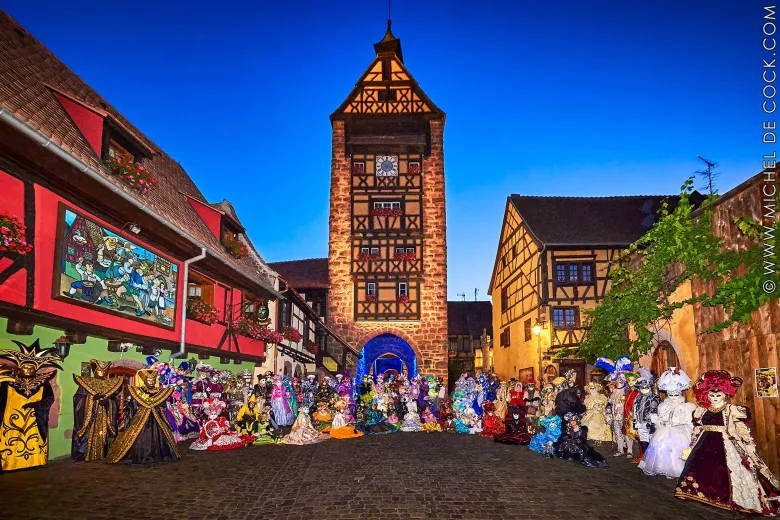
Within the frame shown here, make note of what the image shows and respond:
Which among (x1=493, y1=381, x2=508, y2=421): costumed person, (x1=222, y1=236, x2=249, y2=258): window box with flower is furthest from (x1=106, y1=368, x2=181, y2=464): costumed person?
(x1=493, y1=381, x2=508, y2=421): costumed person

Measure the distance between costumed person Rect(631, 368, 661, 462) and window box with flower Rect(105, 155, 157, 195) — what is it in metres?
9.38

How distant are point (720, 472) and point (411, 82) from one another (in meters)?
25.2

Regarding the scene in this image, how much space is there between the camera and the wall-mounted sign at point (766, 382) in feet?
24.6

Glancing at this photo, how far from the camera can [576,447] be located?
9.90 meters

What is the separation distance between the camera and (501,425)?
1446 cm

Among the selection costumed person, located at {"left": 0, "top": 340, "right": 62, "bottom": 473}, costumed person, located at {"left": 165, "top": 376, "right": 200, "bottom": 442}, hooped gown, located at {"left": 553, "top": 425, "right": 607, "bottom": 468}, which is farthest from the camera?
costumed person, located at {"left": 165, "top": 376, "right": 200, "bottom": 442}

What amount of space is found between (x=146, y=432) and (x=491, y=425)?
28.1ft

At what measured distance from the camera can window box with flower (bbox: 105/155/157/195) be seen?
1021 cm

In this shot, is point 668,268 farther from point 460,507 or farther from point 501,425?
point 460,507

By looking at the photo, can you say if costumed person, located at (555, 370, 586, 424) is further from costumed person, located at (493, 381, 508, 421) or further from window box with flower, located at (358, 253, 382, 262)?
window box with flower, located at (358, 253, 382, 262)

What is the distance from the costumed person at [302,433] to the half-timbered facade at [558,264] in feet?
43.6

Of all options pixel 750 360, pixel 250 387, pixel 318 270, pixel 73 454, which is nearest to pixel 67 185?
pixel 73 454

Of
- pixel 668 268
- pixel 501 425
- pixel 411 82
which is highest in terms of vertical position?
pixel 411 82

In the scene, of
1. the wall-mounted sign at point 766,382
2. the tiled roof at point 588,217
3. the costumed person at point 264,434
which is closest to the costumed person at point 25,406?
the costumed person at point 264,434
